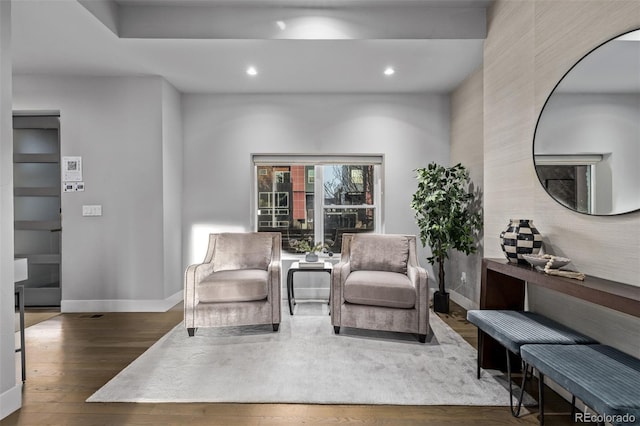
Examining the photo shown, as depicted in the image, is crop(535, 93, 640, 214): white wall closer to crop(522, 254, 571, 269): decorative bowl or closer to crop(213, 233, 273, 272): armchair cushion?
crop(522, 254, 571, 269): decorative bowl

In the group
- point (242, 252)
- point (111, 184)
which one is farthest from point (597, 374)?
point (111, 184)

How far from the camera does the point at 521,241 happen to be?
2.16 metres

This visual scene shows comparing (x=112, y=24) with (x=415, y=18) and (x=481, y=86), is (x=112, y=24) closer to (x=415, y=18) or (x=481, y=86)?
(x=415, y=18)

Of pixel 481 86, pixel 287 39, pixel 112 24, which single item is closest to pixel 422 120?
pixel 481 86

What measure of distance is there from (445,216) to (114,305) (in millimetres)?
3819

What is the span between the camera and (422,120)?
4465 millimetres

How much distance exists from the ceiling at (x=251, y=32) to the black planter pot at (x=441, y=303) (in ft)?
8.14

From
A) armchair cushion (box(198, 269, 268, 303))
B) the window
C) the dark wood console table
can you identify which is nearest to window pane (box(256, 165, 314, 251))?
the window

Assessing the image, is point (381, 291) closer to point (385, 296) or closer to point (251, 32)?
point (385, 296)

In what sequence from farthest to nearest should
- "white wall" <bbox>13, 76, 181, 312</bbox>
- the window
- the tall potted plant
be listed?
the window, "white wall" <bbox>13, 76, 181, 312</bbox>, the tall potted plant

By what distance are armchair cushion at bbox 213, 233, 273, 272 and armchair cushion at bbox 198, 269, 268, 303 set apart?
0.42 m

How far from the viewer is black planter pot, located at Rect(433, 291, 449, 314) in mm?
3781

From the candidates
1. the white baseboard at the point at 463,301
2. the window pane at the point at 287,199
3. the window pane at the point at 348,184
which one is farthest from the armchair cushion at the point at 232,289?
the white baseboard at the point at 463,301

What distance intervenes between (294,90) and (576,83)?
10.0 feet
